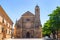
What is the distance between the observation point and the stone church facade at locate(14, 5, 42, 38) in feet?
213

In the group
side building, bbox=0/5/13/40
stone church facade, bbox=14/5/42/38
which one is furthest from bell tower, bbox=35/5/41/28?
side building, bbox=0/5/13/40

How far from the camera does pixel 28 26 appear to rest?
67.2 metres

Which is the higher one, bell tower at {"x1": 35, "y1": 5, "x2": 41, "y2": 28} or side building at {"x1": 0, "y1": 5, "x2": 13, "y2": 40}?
bell tower at {"x1": 35, "y1": 5, "x2": 41, "y2": 28}

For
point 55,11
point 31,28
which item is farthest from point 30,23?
point 55,11

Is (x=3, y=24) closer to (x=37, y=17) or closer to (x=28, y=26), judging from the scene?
(x=28, y=26)

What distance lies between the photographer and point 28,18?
68250 mm

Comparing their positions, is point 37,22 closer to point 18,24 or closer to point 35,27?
point 35,27

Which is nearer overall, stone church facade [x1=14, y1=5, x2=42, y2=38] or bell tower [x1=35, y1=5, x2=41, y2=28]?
stone church facade [x1=14, y1=5, x2=42, y2=38]

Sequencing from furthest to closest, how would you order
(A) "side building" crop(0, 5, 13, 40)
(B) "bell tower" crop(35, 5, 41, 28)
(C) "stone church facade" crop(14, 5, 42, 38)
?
(B) "bell tower" crop(35, 5, 41, 28) → (C) "stone church facade" crop(14, 5, 42, 38) → (A) "side building" crop(0, 5, 13, 40)

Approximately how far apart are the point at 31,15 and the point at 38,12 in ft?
10.6

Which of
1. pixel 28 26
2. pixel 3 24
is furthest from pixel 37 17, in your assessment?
pixel 3 24

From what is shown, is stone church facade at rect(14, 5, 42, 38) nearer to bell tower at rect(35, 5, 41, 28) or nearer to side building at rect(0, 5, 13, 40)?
bell tower at rect(35, 5, 41, 28)

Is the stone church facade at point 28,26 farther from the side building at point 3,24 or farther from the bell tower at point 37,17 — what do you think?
the side building at point 3,24

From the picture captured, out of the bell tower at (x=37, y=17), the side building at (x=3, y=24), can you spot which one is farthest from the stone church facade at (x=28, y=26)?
the side building at (x=3, y=24)
